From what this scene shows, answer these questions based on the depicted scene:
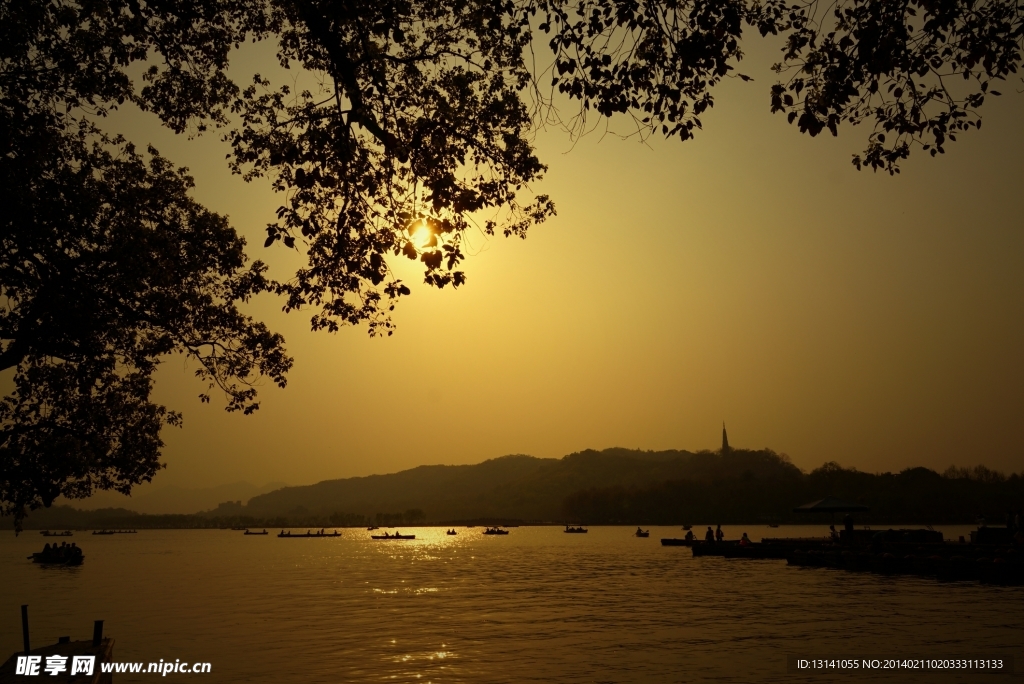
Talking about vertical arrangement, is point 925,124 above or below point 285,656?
above

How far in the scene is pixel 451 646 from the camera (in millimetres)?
32250

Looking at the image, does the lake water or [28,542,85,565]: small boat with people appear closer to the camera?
the lake water

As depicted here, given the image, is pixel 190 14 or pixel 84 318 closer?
pixel 190 14

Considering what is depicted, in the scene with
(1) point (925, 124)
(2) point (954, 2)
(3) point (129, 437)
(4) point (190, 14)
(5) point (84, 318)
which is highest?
(4) point (190, 14)

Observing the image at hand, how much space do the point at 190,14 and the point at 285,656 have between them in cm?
2381

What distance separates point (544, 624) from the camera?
38750mm

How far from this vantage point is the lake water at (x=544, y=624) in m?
26.8

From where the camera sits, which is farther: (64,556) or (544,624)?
(64,556)

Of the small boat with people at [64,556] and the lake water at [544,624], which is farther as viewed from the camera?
the small boat with people at [64,556]

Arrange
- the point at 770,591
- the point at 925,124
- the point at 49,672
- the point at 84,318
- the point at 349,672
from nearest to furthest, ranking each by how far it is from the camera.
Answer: the point at 925,124 → the point at 84,318 → the point at 49,672 → the point at 349,672 → the point at 770,591

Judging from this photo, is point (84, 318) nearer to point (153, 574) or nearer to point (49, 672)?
point (49, 672)

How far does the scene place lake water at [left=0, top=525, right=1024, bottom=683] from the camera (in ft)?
88.0

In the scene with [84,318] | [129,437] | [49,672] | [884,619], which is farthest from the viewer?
[884,619]

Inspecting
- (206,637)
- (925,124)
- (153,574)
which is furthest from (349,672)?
(153,574)
